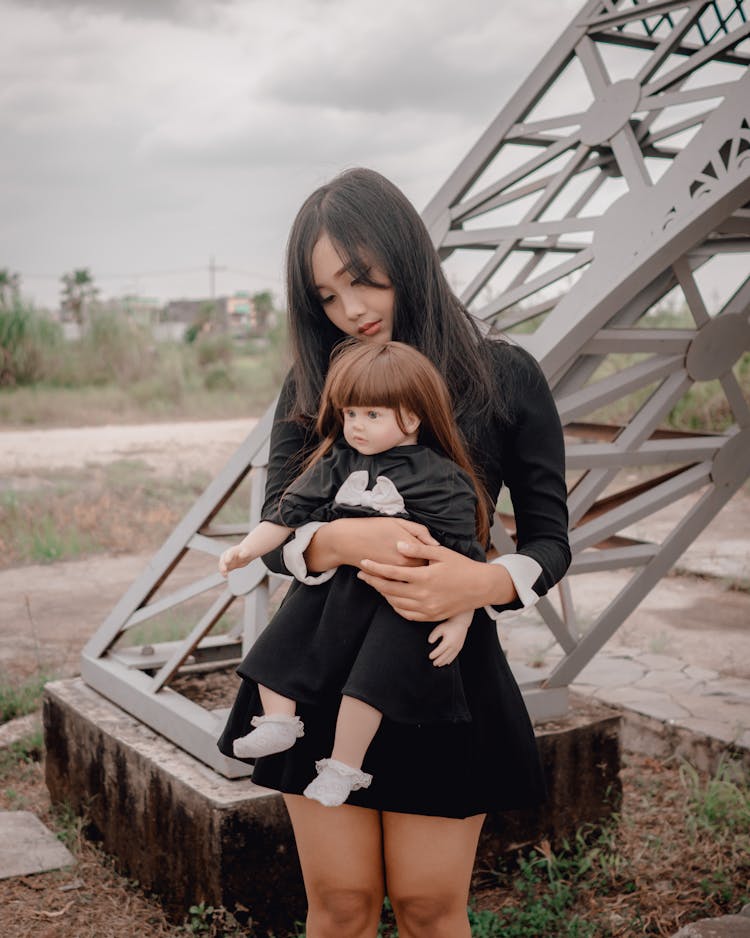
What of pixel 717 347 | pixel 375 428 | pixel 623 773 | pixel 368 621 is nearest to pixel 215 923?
pixel 368 621

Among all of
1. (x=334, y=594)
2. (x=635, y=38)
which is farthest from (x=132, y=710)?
(x=635, y=38)

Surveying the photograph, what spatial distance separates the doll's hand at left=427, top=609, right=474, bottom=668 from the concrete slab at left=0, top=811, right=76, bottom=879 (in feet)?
7.68

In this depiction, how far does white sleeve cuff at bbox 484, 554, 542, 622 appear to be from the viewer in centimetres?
183

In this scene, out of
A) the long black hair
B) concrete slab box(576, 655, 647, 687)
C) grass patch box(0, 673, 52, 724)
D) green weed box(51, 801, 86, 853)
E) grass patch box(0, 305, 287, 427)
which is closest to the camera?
the long black hair

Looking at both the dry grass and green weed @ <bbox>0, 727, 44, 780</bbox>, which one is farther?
green weed @ <bbox>0, 727, 44, 780</bbox>

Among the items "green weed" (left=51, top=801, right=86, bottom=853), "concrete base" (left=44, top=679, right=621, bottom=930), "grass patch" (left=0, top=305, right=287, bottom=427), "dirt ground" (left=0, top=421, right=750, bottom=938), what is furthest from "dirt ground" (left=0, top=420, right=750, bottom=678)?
"grass patch" (left=0, top=305, right=287, bottom=427)

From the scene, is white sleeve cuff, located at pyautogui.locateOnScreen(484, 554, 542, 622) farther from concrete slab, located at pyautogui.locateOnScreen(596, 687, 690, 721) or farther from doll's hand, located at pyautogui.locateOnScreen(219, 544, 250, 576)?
concrete slab, located at pyautogui.locateOnScreen(596, 687, 690, 721)

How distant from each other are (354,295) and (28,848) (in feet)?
8.62

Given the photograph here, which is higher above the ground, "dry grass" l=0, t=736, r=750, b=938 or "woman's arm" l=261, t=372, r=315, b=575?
"woman's arm" l=261, t=372, r=315, b=575

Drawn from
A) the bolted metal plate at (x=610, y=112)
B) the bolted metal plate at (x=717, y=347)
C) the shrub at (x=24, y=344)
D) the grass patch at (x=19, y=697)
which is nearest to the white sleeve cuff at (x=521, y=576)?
the bolted metal plate at (x=717, y=347)

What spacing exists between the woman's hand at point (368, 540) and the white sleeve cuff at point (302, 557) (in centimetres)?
2

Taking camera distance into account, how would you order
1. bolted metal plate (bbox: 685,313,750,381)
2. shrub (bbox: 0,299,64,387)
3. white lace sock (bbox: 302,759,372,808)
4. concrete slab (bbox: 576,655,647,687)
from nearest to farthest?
white lace sock (bbox: 302,759,372,808) → bolted metal plate (bbox: 685,313,750,381) → concrete slab (bbox: 576,655,647,687) → shrub (bbox: 0,299,64,387)

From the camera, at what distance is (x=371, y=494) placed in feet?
5.90

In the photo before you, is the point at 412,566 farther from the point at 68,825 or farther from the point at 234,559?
the point at 68,825
